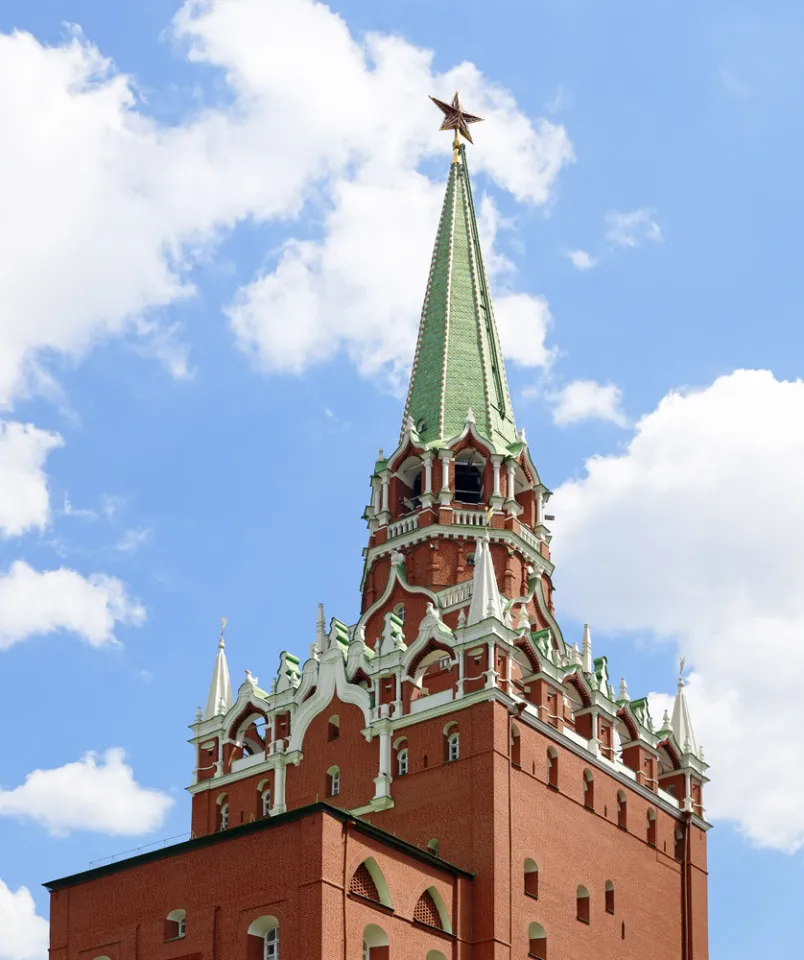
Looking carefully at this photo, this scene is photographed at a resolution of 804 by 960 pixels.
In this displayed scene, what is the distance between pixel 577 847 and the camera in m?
69.2

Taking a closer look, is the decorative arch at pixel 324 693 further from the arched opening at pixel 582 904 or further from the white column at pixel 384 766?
the arched opening at pixel 582 904

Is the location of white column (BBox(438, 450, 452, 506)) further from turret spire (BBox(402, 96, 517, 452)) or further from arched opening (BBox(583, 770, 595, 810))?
arched opening (BBox(583, 770, 595, 810))

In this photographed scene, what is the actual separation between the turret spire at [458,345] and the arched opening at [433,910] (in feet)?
77.3

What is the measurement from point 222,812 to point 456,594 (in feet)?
40.0

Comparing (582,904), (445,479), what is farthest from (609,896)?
(445,479)

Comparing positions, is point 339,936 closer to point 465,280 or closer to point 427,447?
point 427,447

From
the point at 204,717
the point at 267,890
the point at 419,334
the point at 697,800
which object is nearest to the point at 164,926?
the point at 267,890

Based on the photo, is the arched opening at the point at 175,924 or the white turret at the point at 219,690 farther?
the white turret at the point at 219,690

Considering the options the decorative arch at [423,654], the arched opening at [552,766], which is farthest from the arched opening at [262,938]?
the arched opening at [552,766]

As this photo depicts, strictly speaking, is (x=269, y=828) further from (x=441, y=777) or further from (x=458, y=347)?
(x=458, y=347)

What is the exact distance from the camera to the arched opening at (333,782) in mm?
70625

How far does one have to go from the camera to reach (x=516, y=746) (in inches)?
2665

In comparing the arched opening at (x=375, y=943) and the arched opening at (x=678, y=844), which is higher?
the arched opening at (x=678, y=844)

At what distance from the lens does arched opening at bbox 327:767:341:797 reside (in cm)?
7062
